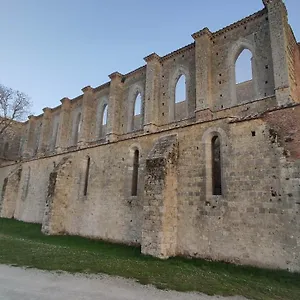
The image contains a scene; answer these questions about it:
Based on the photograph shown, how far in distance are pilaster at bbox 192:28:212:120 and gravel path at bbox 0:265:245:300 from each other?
13074 mm

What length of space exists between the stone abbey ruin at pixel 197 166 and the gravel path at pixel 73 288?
3037mm

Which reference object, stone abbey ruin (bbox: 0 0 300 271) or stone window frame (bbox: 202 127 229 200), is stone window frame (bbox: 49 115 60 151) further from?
stone window frame (bbox: 202 127 229 200)

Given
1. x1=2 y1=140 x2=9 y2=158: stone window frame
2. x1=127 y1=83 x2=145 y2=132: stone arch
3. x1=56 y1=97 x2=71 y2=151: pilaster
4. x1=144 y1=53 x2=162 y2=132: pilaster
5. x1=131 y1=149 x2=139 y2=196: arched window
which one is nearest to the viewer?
x1=131 y1=149 x2=139 y2=196: arched window

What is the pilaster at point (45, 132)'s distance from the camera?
29.4 m

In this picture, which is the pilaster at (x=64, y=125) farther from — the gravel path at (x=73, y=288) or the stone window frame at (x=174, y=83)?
the gravel path at (x=73, y=288)

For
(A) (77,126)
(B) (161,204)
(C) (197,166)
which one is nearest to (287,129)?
(C) (197,166)

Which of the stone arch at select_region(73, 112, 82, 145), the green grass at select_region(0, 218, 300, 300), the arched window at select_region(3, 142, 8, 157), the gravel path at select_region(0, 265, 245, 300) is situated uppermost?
Result: the stone arch at select_region(73, 112, 82, 145)

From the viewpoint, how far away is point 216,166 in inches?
342

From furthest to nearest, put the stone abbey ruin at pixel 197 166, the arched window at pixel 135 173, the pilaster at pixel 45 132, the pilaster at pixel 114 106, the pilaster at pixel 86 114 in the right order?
the pilaster at pixel 45 132
the pilaster at pixel 86 114
the pilaster at pixel 114 106
the arched window at pixel 135 173
the stone abbey ruin at pixel 197 166

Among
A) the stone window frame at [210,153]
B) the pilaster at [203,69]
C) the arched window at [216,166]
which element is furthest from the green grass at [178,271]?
the pilaster at [203,69]

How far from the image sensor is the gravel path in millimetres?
4082

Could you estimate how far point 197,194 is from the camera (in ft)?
27.3

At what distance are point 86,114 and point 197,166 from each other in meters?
18.8

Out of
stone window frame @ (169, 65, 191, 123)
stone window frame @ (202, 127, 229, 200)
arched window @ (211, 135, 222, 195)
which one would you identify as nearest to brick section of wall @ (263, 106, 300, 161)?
stone window frame @ (202, 127, 229, 200)
